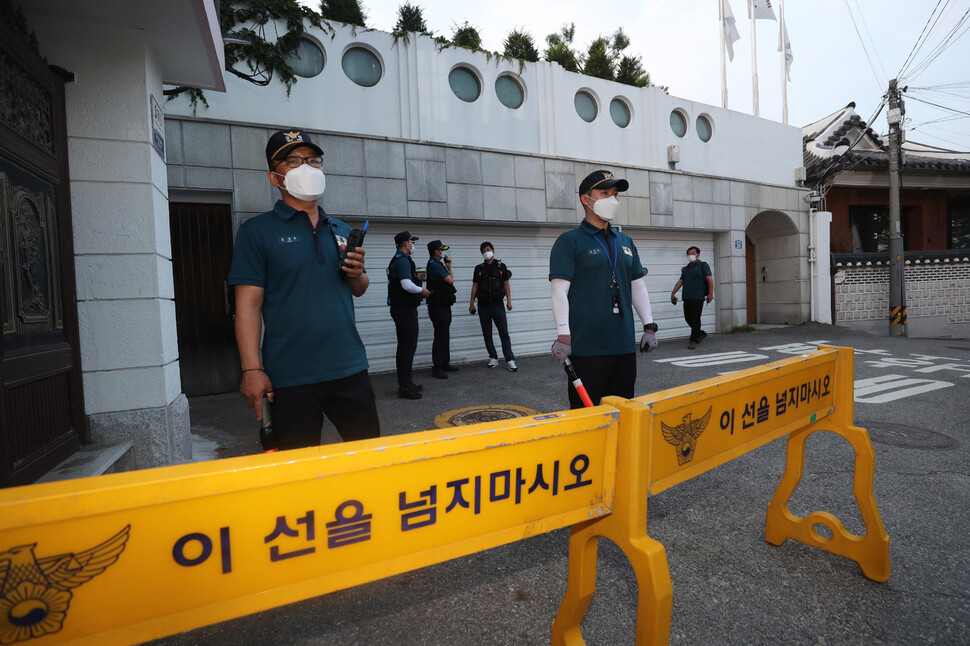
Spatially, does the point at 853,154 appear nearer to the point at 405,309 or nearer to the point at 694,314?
the point at 694,314

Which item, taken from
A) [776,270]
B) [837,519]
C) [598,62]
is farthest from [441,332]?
[598,62]

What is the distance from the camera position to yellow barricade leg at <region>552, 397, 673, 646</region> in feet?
4.44

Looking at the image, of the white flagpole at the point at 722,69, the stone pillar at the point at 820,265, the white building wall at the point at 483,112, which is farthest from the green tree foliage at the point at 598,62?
the stone pillar at the point at 820,265

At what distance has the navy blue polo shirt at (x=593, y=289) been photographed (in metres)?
3.09

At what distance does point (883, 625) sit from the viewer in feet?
6.76

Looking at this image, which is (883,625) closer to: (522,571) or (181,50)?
(522,571)

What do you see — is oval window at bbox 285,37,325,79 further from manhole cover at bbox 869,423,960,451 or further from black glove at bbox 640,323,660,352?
manhole cover at bbox 869,423,960,451

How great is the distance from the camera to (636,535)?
143 centimetres

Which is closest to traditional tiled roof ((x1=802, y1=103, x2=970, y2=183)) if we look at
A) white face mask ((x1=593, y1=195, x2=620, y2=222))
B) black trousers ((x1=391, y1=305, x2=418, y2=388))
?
black trousers ((x1=391, y1=305, x2=418, y2=388))

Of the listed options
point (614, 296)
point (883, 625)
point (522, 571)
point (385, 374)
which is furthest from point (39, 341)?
point (385, 374)

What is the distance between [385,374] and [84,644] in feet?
23.6

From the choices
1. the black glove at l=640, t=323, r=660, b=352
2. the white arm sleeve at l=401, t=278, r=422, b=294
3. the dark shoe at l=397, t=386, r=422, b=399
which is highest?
the white arm sleeve at l=401, t=278, r=422, b=294

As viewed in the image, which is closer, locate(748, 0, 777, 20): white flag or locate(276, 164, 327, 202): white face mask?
locate(276, 164, 327, 202): white face mask

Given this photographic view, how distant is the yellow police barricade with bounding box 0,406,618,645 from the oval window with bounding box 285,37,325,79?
7.81 metres
